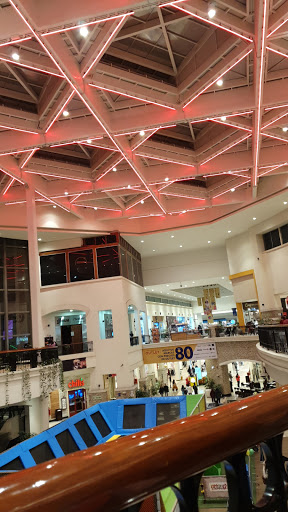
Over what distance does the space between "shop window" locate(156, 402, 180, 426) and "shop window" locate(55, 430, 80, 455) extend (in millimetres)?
2788

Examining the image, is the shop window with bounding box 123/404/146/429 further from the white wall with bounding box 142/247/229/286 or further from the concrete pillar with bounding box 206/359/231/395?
the white wall with bounding box 142/247/229/286

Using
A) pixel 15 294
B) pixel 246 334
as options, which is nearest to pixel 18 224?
pixel 15 294

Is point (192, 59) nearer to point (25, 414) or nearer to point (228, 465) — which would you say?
point (228, 465)

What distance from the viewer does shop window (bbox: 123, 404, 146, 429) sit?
11.8 meters

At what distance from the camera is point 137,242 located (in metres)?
27.8

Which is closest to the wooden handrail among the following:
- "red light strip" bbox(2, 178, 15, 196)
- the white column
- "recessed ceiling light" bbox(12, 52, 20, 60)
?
"recessed ceiling light" bbox(12, 52, 20, 60)

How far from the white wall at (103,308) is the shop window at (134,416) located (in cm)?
1091

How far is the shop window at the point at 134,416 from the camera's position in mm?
11766

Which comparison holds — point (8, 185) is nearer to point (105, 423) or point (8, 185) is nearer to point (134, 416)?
point (105, 423)

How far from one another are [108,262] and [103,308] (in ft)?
9.15

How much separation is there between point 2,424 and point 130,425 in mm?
6475

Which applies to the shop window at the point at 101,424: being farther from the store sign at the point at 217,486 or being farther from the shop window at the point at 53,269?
the shop window at the point at 53,269

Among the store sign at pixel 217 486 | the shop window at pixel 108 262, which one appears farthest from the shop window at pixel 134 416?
the shop window at pixel 108 262

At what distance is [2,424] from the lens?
1552 centimetres
